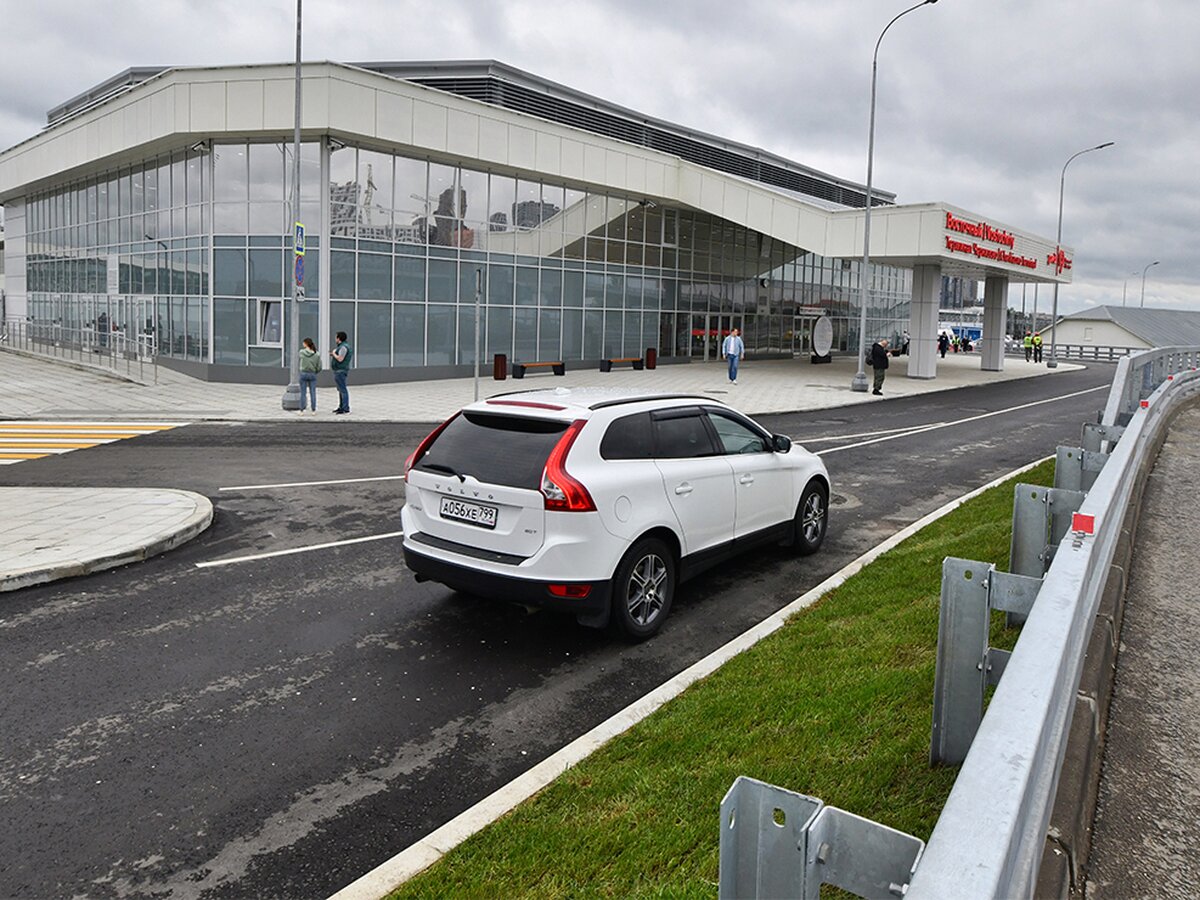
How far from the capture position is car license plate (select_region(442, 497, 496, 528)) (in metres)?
6.32

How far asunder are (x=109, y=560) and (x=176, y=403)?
15474 mm

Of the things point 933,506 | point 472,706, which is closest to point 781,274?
point 933,506

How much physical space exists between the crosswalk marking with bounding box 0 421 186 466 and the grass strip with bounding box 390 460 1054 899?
12502 millimetres

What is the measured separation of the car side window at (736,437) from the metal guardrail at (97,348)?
2379 cm

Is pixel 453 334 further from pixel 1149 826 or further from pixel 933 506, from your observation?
pixel 1149 826

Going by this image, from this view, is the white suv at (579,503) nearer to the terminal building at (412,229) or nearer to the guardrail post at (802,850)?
the guardrail post at (802,850)

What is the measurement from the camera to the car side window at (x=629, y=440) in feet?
21.7

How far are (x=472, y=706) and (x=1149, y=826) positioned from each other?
11.5 ft

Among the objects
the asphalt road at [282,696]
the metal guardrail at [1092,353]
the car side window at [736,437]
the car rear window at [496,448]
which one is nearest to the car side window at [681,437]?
the car side window at [736,437]

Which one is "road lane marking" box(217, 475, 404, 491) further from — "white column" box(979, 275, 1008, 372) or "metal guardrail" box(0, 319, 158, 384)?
"white column" box(979, 275, 1008, 372)

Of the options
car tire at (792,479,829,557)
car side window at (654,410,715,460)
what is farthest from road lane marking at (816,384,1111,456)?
car side window at (654,410,715,460)

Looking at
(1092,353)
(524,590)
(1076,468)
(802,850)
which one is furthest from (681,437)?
(1092,353)

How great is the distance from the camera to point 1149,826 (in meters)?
2.98

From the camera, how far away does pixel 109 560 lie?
318 inches
